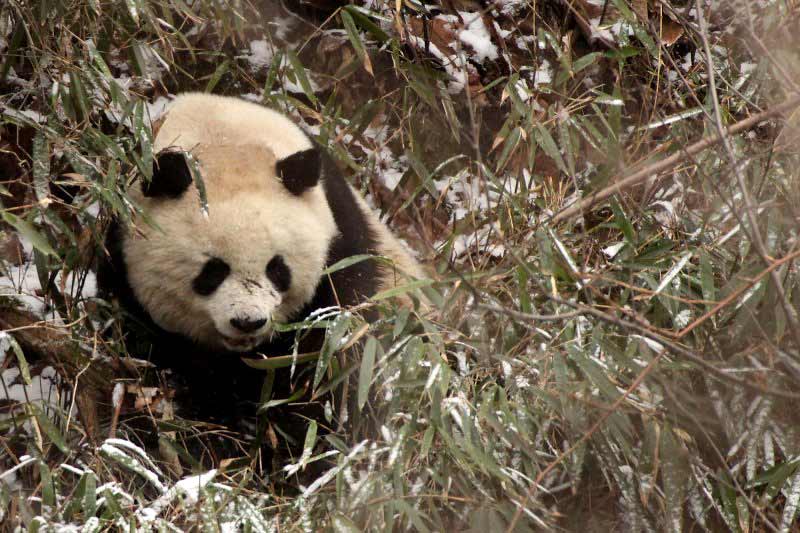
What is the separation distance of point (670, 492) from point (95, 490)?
129cm

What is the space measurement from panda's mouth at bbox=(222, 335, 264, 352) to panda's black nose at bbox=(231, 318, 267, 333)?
0.09 meters

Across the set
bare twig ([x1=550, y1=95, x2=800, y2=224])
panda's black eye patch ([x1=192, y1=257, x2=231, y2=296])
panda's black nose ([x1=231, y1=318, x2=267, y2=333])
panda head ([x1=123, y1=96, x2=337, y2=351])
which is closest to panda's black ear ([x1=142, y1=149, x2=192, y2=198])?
panda head ([x1=123, y1=96, x2=337, y2=351])

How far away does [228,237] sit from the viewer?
91.1 inches

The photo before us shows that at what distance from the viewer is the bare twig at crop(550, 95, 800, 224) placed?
6.65ft

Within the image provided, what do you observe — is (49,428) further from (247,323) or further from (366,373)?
(366,373)

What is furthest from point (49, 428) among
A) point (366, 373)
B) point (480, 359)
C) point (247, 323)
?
point (480, 359)

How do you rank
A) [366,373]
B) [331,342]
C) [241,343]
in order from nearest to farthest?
[366,373], [331,342], [241,343]

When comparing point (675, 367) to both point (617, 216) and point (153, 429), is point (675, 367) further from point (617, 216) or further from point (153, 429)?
point (153, 429)

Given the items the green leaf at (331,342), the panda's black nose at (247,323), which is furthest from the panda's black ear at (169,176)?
the green leaf at (331,342)

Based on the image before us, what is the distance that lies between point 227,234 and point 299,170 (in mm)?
270

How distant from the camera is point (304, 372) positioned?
102 inches

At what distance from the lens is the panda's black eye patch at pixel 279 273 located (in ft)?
7.89

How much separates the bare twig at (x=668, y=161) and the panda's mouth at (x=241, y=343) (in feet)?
2.95

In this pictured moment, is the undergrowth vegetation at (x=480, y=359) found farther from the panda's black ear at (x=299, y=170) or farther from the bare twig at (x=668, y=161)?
the panda's black ear at (x=299, y=170)
